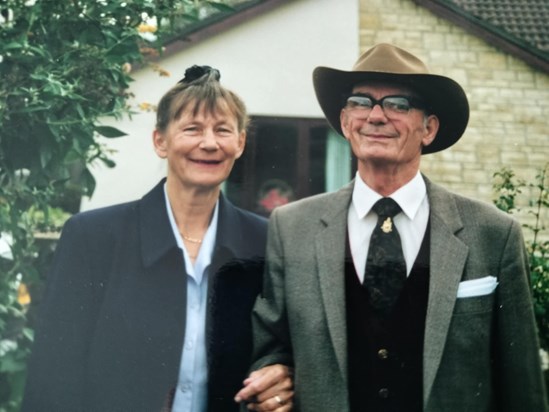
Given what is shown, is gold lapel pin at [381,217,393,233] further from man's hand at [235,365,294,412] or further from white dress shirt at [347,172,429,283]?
man's hand at [235,365,294,412]

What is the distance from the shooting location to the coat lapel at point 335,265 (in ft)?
5.79

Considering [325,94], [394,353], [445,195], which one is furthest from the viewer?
[325,94]

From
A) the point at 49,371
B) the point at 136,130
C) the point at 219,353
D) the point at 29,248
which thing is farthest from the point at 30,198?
the point at 219,353

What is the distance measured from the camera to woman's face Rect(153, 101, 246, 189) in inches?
78.7

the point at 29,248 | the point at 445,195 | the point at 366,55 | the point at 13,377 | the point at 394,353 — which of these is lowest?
the point at 13,377

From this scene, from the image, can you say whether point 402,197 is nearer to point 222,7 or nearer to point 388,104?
point 388,104

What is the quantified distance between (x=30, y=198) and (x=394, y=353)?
4.42 feet

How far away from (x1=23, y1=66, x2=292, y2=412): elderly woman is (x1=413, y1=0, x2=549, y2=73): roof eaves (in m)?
0.81

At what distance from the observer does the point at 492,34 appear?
2254mm

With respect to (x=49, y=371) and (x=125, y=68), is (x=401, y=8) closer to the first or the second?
(x=125, y=68)

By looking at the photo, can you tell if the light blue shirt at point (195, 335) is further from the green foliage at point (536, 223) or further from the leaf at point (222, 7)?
the green foliage at point (536, 223)

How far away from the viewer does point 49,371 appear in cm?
201

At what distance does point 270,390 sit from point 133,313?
0.51 meters

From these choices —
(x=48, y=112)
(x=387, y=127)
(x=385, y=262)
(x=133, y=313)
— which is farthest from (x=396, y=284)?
(x=48, y=112)
